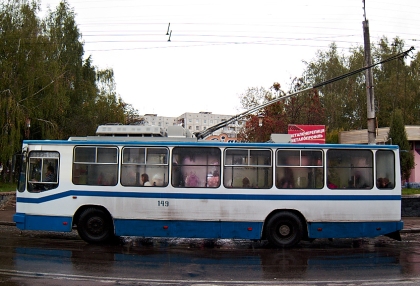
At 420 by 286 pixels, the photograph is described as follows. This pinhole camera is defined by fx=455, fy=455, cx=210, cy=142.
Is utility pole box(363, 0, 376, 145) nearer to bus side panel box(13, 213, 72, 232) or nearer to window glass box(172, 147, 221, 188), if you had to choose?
window glass box(172, 147, 221, 188)

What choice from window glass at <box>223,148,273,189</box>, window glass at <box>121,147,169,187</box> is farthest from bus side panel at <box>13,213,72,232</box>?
window glass at <box>223,148,273,189</box>

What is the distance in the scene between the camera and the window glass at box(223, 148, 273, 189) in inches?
475

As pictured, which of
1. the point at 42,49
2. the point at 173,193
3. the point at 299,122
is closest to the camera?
the point at 173,193

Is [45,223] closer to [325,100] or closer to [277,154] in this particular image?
[277,154]

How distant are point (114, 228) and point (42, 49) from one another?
858 inches

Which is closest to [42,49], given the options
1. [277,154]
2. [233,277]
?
[277,154]

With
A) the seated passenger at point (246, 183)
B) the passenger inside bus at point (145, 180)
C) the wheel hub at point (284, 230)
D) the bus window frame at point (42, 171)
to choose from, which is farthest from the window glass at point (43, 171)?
the wheel hub at point (284, 230)

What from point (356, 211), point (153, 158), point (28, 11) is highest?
point (28, 11)

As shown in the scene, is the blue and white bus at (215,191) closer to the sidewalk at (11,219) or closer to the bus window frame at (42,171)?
the bus window frame at (42,171)

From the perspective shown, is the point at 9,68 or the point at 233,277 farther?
the point at 9,68

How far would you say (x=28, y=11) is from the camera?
30.6m

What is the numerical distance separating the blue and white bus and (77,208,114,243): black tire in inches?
1.1

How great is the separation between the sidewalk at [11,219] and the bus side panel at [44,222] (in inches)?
164

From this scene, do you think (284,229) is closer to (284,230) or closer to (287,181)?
(284,230)
